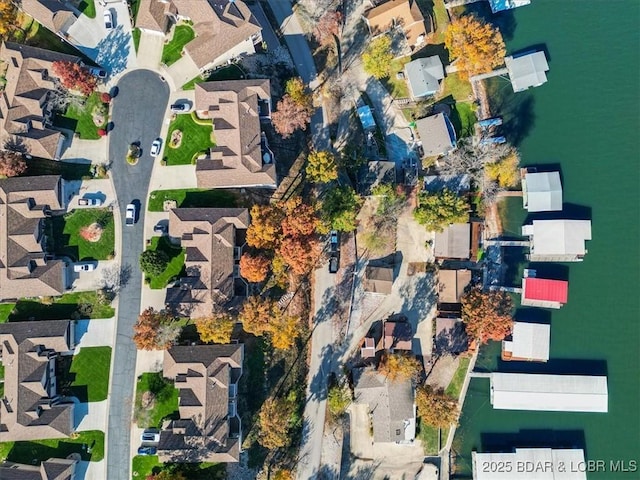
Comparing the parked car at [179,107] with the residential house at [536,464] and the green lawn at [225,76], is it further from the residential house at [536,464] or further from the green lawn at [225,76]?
the residential house at [536,464]

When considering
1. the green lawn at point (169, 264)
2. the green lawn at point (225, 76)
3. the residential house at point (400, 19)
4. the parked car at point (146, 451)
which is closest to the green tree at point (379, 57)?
the residential house at point (400, 19)

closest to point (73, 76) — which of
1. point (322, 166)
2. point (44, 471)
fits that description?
point (322, 166)

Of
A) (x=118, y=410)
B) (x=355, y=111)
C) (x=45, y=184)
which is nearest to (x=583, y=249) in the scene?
(x=355, y=111)

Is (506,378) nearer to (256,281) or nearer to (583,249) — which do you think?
(583,249)

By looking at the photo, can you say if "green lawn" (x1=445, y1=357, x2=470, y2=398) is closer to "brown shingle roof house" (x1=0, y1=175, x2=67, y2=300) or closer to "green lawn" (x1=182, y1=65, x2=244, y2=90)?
"green lawn" (x1=182, y1=65, x2=244, y2=90)

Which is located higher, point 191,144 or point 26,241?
point 191,144

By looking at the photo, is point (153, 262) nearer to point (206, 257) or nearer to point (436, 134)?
point (206, 257)
